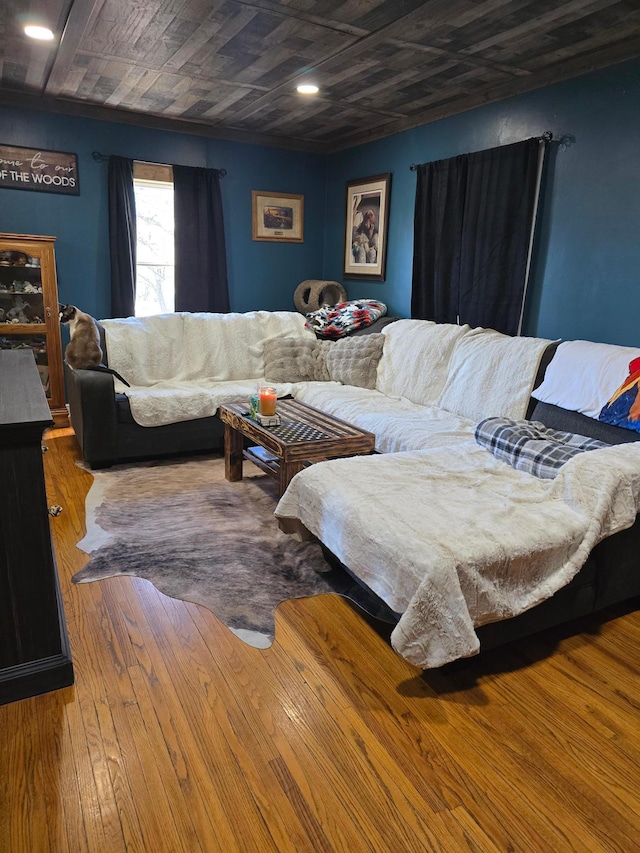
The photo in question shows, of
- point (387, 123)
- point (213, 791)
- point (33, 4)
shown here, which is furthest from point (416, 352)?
point (213, 791)

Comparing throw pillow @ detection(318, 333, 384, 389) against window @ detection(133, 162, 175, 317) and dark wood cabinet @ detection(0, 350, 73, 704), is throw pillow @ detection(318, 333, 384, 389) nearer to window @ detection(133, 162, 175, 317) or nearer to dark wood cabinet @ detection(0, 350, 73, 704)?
window @ detection(133, 162, 175, 317)

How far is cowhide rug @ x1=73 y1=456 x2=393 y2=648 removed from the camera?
222 centimetres

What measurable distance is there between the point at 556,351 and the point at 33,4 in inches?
114

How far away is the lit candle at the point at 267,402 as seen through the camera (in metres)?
3.03

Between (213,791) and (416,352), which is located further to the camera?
(416,352)

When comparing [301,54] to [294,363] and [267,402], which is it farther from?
[294,363]

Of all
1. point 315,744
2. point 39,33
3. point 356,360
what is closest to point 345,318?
point 356,360

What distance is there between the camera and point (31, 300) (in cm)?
425

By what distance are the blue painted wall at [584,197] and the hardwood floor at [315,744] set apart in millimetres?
1763

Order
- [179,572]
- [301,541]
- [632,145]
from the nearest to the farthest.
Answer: [179,572], [301,541], [632,145]

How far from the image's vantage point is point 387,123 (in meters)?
4.44

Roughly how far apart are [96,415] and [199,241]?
206cm

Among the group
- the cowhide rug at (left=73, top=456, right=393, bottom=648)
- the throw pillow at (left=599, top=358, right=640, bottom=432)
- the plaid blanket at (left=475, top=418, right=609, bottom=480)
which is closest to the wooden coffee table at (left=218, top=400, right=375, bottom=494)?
the cowhide rug at (left=73, top=456, right=393, bottom=648)

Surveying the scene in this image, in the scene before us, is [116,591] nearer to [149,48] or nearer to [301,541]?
[301,541]
